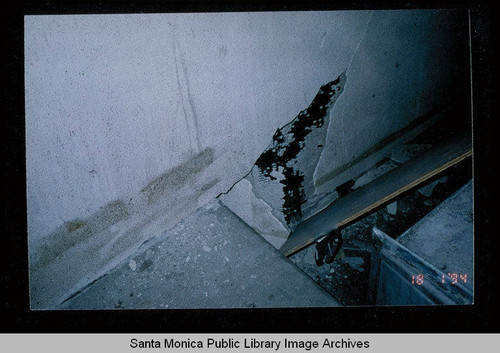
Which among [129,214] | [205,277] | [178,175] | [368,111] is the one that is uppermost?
[368,111]

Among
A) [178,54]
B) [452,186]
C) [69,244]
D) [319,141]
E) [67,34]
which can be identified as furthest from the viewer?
[452,186]

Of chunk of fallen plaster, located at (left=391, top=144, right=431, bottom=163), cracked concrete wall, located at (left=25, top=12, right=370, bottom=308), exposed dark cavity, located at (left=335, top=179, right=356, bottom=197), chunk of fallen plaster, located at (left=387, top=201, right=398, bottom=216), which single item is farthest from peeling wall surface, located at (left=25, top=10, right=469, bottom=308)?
chunk of fallen plaster, located at (left=387, top=201, right=398, bottom=216)

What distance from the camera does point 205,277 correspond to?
1154mm

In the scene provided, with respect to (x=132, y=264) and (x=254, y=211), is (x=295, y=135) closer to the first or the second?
(x=254, y=211)

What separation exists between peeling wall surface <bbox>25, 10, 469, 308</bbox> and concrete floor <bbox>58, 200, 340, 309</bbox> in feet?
0.30

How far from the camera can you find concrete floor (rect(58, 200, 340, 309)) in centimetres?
108

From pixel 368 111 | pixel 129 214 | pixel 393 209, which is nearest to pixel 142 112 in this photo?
pixel 129 214

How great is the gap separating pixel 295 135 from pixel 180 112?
666 millimetres

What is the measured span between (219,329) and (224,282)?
186 millimetres

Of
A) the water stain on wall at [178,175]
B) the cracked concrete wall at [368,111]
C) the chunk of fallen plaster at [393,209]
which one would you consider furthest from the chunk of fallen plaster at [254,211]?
the chunk of fallen plaster at [393,209]

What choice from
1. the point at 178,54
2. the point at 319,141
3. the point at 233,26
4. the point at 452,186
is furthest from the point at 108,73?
the point at 452,186

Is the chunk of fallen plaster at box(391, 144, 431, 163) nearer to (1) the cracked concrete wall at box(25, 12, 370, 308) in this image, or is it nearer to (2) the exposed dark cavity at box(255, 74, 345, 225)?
(2) the exposed dark cavity at box(255, 74, 345, 225)

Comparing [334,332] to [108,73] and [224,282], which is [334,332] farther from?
[108,73]

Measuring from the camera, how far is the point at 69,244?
108cm
